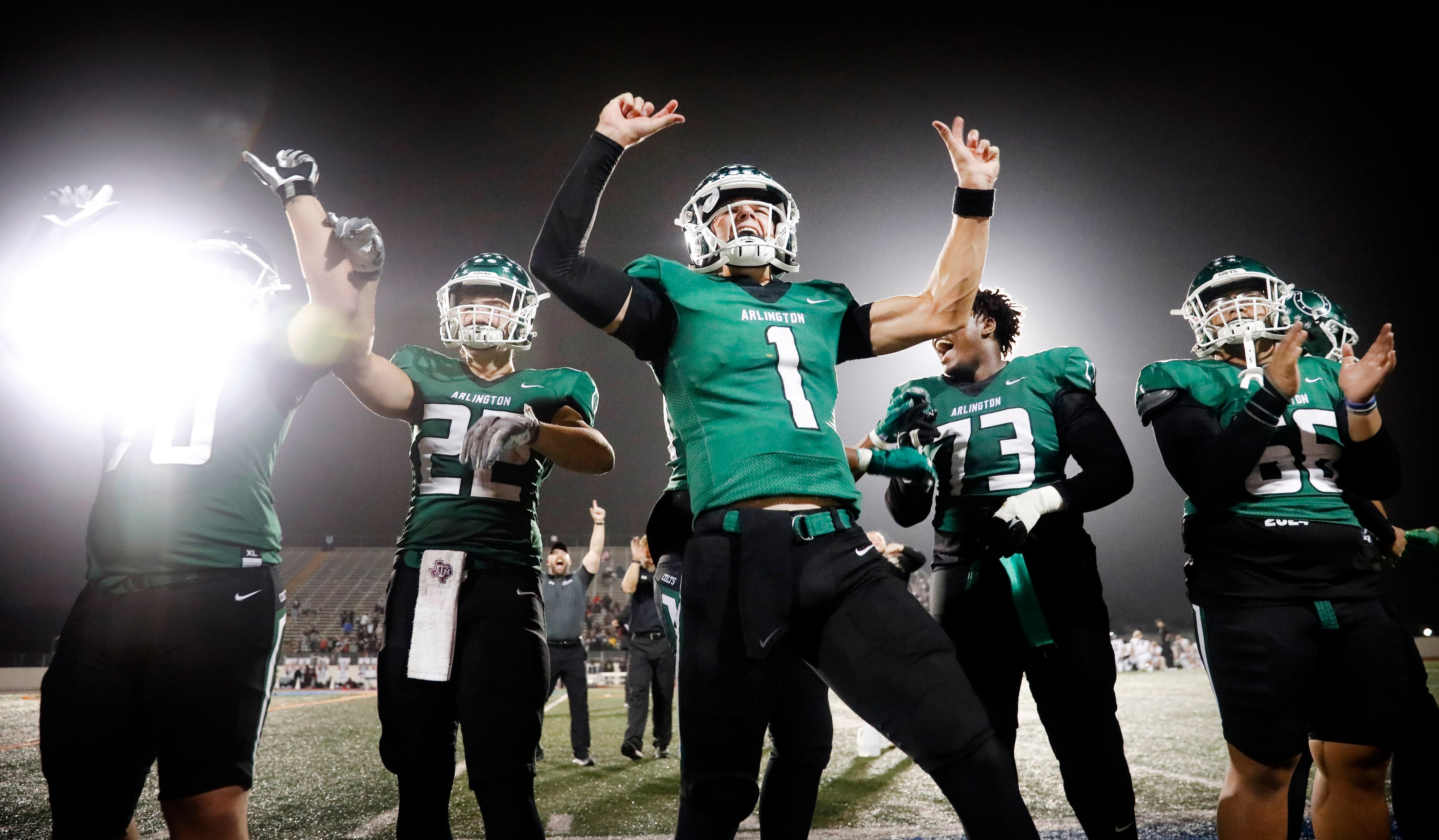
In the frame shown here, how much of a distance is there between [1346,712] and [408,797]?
132 inches

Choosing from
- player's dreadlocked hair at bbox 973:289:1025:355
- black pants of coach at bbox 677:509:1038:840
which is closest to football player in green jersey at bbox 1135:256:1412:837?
player's dreadlocked hair at bbox 973:289:1025:355

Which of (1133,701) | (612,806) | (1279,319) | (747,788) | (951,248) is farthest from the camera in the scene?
(1133,701)

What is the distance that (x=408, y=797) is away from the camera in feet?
9.76

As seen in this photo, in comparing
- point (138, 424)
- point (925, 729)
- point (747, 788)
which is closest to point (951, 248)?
point (925, 729)

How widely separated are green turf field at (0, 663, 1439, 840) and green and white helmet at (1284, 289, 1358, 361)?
2.90 meters

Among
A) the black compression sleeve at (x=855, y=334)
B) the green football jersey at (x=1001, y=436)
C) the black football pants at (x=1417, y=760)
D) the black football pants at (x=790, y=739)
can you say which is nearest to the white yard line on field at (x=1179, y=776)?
the black football pants at (x=1417, y=760)

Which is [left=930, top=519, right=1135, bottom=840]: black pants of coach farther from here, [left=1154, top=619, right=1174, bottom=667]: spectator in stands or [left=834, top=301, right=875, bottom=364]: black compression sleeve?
[left=1154, top=619, right=1174, bottom=667]: spectator in stands

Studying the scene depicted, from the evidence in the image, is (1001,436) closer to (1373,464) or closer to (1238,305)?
(1238,305)

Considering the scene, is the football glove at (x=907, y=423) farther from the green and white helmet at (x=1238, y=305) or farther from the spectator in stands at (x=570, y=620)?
the spectator in stands at (x=570, y=620)

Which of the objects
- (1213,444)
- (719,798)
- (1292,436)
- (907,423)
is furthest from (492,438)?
(1292,436)

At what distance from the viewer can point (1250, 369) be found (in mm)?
3225

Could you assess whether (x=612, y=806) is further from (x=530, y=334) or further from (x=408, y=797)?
(x=530, y=334)

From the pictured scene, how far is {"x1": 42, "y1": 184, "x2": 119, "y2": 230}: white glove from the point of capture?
10.1ft

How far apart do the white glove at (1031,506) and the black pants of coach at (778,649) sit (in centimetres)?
99
